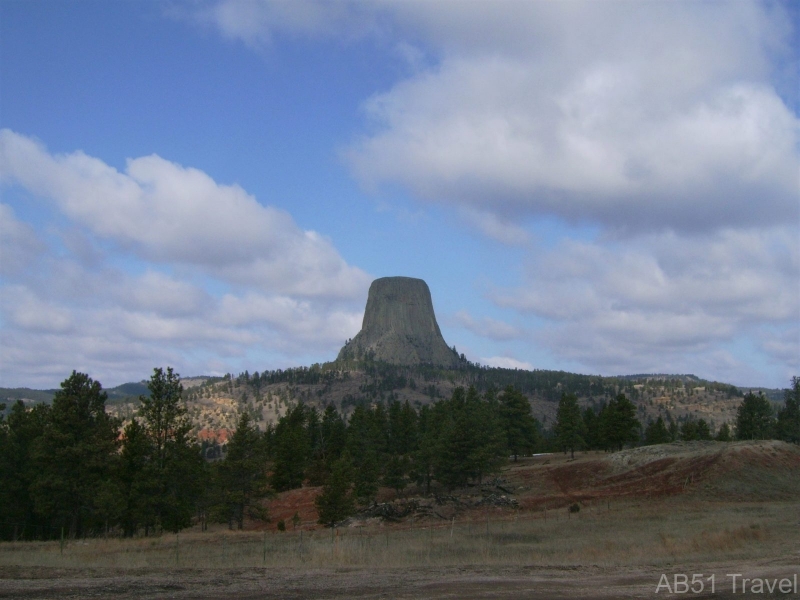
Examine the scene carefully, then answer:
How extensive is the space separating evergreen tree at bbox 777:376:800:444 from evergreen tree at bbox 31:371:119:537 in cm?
9572

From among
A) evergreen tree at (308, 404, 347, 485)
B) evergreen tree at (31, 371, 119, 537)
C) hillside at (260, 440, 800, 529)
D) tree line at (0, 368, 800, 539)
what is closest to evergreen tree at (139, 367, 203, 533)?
tree line at (0, 368, 800, 539)

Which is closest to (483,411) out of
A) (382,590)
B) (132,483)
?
(132,483)

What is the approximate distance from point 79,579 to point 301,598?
7.37m

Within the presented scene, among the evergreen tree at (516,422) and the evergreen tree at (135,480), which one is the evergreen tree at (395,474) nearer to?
the evergreen tree at (516,422)

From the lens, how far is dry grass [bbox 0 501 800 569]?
82.1ft

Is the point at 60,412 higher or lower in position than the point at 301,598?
higher

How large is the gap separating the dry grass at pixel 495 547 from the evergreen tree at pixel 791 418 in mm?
64398

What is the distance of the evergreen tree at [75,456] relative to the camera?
44.2 m

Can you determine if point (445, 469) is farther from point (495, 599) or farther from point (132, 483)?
point (495, 599)

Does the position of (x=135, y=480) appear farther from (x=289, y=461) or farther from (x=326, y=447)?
(x=326, y=447)

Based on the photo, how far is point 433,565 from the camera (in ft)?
78.1

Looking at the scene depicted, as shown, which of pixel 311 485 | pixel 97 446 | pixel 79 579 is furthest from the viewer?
pixel 311 485

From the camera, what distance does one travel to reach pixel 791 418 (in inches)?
4011

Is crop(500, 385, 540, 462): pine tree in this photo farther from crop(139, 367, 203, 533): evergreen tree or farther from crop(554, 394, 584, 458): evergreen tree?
crop(139, 367, 203, 533): evergreen tree
